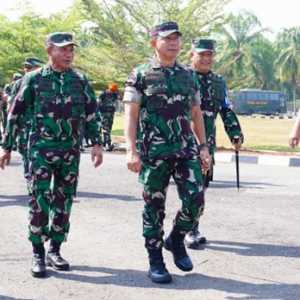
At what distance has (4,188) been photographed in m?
9.81

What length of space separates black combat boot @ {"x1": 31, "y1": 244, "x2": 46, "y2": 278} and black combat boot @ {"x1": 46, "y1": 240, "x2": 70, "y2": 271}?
0.40 feet

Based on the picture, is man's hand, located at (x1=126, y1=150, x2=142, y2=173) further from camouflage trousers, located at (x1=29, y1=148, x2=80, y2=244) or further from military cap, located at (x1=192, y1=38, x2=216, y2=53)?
military cap, located at (x1=192, y1=38, x2=216, y2=53)

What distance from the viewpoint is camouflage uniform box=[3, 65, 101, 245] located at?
16.5 feet

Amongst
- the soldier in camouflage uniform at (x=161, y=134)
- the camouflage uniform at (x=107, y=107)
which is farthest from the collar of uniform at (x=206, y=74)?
the camouflage uniform at (x=107, y=107)

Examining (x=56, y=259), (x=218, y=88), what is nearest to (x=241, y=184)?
(x=218, y=88)

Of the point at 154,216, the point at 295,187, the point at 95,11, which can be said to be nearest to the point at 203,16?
the point at 95,11

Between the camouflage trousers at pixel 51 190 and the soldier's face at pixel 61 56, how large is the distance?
599mm

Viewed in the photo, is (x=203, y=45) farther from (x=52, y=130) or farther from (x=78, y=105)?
(x=52, y=130)

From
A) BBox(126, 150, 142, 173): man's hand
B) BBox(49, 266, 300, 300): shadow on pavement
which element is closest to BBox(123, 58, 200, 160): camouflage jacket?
BBox(126, 150, 142, 173): man's hand

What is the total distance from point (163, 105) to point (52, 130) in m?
0.83

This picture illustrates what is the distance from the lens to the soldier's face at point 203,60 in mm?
5820

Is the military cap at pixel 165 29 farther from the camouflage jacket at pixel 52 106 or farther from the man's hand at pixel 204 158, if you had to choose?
the man's hand at pixel 204 158

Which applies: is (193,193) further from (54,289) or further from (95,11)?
(95,11)

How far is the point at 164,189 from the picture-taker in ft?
16.1
